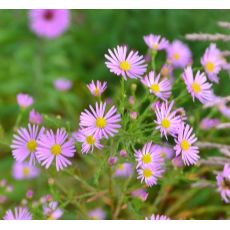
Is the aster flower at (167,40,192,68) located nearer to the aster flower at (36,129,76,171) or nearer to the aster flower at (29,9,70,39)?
the aster flower at (36,129,76,171)

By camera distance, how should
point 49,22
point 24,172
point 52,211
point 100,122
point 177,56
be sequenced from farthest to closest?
point 49,22 → point 24,172 → point 177,56 → point 52,211 → point 100,122

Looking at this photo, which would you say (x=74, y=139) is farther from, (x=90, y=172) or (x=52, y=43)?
(x=52, y=43)

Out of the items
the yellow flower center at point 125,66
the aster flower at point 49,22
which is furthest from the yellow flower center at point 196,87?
the aster flower at point 49,22

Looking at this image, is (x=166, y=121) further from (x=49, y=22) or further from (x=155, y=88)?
(x=49, y=22)

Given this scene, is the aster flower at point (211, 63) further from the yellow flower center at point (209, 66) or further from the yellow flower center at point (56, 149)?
the yellow flower center at point (56, 149)

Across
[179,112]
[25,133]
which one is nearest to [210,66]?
[179,112]

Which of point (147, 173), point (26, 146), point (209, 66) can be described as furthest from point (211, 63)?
point (26, 146)

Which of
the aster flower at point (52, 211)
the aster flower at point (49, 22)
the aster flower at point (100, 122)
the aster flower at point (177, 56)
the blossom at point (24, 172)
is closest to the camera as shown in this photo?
the aster flower at point (100, 122)
